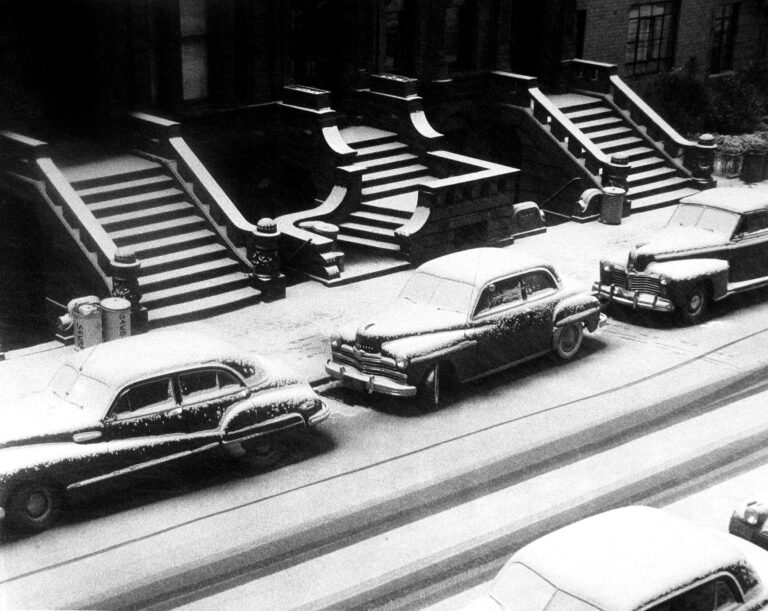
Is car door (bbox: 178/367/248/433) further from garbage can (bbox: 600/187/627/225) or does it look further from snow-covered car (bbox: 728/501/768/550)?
garbage can (bbox: 600/187/627/225)

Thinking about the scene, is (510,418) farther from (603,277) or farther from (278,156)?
(278,156)

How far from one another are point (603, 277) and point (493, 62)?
391 inches

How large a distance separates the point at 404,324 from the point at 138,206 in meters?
6.50

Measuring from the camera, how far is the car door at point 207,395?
12.6 metres

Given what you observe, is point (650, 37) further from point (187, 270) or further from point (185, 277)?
point (185, 277)

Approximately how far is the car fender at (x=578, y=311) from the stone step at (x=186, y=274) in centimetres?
573

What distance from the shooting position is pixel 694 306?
18.1 m

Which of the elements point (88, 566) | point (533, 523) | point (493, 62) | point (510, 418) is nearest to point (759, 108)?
point (493, 62)

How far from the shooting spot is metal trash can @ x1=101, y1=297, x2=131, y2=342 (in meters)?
16.2

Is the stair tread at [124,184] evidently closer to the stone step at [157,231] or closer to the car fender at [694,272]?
the stone step at [157,231]

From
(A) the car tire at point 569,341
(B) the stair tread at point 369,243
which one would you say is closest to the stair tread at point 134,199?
(B) the stair tread at point 369,243

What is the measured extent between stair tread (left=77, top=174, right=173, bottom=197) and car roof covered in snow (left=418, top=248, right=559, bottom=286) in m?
6.07

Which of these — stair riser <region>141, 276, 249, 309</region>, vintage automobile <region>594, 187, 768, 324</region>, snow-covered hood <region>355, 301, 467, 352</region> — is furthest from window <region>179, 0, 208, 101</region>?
vintage automobile <region>594, 187, 768, 324</region>

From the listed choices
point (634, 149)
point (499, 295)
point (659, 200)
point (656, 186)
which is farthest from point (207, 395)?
point (634, 149)
